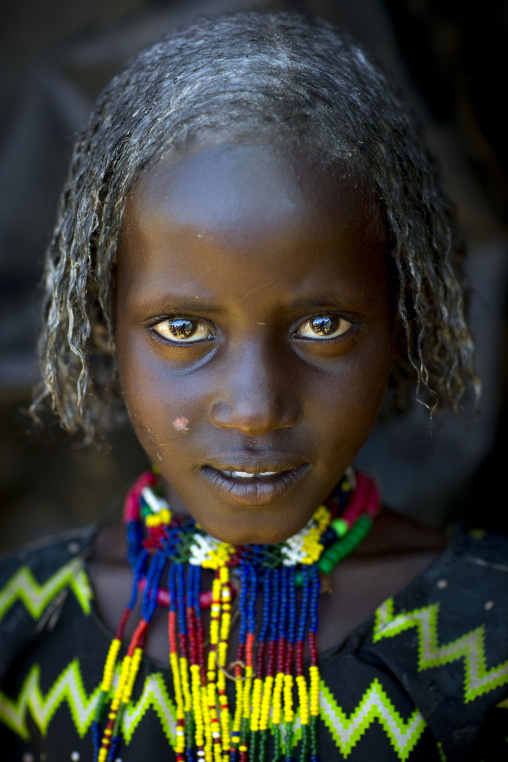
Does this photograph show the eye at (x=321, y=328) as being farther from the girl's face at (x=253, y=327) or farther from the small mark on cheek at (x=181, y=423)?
the small mark on cheek at (x=181, y=423)

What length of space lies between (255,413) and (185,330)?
0.56 ft

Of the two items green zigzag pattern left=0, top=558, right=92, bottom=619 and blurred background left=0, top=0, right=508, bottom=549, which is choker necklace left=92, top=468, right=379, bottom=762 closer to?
green zigzag pattern left=0, top=558, right=92, bottom=619

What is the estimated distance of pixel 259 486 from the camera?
3.61 ft

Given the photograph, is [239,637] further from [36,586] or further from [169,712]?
[36,586]

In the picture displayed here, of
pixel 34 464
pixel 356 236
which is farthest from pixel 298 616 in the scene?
pixel 34 464

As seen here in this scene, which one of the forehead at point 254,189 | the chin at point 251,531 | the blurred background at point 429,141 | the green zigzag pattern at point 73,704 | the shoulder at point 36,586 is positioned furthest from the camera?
the blurred background at point 429,141

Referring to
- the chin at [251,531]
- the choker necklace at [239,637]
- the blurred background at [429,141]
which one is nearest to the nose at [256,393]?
the chin at [251,531]

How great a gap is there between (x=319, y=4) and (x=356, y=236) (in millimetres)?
1023

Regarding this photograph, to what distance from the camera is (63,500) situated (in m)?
2.22

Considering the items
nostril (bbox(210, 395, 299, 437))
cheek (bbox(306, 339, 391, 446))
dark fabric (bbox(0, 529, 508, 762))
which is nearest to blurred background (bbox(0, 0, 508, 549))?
dark fabric (bbox(0, 529, 508, 762))

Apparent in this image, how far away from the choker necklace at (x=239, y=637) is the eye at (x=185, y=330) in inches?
15.2

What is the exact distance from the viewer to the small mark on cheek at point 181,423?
1.10 meters

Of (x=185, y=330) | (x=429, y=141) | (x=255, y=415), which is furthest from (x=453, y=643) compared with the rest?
(x=429, y=141)

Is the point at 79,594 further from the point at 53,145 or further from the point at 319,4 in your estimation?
the point at 319,4
